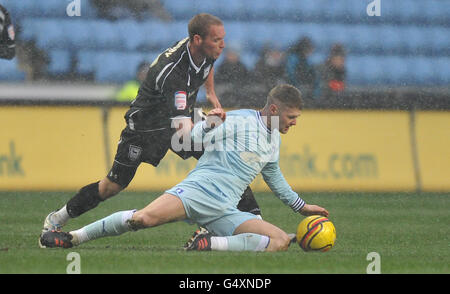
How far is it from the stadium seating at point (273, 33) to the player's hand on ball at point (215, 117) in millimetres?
7656

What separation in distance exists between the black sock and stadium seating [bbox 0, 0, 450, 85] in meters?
6.75

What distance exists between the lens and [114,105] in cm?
1164

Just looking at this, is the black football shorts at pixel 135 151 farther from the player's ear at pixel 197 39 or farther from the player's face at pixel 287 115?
the player's face at pixel 287 115

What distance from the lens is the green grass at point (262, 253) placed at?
17.7 ft

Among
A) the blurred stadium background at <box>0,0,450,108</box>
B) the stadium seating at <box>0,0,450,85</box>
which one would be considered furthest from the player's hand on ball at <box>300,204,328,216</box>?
the stadium seating at <box>0,0,450,85</box>

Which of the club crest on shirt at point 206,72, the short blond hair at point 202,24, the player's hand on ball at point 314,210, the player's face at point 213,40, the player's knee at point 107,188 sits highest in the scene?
the short blond hair at point 202,24

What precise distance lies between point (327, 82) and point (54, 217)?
747 centimetres

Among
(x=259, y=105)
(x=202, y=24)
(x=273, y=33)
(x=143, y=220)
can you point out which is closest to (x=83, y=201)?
(x=143, y=220)

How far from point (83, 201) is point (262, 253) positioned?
1.47 m

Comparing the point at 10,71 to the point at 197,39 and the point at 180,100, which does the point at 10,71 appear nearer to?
the point at 197,39

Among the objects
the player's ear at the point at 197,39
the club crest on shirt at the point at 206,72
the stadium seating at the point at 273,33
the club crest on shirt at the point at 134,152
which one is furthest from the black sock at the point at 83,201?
the stadium seating at the point at 273,33

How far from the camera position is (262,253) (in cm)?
604

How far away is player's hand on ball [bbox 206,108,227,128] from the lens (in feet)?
18.7
